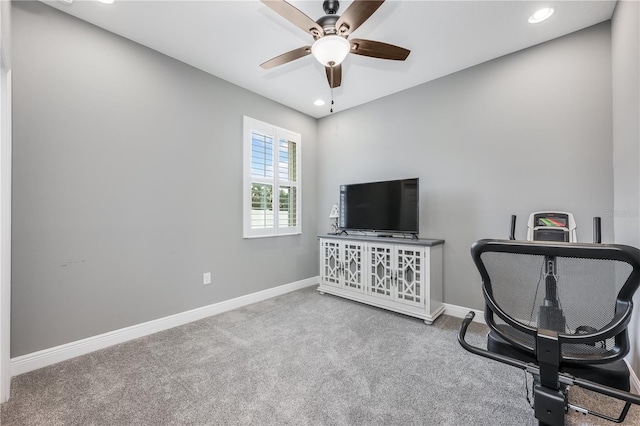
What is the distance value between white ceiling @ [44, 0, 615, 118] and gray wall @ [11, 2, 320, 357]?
27 centimetres

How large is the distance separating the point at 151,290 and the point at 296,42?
276 centimetres

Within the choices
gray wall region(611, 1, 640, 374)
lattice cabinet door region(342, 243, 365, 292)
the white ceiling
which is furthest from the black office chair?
lattice cabinet door region(342, 243, 365, 292)

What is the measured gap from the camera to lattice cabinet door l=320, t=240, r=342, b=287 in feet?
11.7

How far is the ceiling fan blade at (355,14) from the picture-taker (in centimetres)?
157

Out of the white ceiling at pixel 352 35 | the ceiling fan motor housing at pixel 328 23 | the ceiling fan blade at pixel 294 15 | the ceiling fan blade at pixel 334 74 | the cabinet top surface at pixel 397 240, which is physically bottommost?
the cabinet top surface at pixel 397 240

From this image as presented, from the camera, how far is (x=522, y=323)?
44.7 inches

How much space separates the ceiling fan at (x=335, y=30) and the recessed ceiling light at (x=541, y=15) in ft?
3.72

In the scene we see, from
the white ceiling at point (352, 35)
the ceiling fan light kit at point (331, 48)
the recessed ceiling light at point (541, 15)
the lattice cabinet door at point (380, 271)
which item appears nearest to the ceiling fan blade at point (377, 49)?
the ceiling fan light kit at point (331, 48)

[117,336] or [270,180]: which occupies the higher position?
[270,180]

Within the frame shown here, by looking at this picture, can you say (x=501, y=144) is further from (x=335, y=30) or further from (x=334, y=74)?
(x=335, y=30)

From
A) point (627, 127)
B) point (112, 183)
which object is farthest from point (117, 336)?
point (627, 127)

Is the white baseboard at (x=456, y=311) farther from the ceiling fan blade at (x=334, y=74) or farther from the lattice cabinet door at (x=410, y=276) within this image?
the ceiling fan blade at (x=334, y=74)

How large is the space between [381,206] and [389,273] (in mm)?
834

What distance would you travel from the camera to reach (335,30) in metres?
1.86
